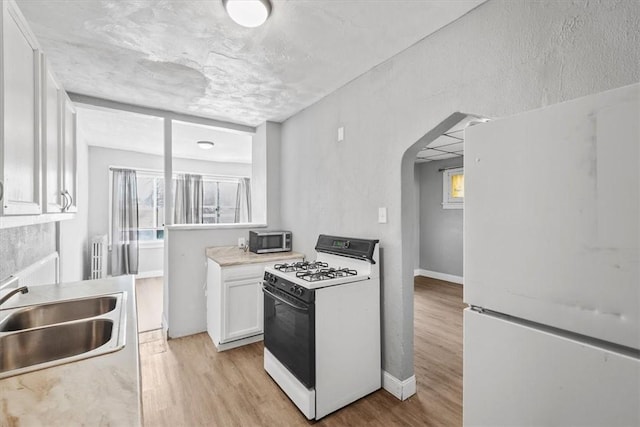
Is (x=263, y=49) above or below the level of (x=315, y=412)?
above

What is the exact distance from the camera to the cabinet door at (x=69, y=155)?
180 cm

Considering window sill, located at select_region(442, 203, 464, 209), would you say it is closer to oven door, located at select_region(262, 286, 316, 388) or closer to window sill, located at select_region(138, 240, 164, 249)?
oven door, located at select_region(262, 286, 316, 388)

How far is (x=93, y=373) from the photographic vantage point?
2.96 feet

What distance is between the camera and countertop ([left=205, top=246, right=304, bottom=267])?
281 centimetres

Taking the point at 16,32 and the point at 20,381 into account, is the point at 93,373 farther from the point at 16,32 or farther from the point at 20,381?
the point at 16,32

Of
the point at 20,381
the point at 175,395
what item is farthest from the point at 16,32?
the point at 175,395

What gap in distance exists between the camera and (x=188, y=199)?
6.11 m

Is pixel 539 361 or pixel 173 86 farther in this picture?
pixel 173 86

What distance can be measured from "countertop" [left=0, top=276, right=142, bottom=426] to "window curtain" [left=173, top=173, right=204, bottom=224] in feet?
17.7

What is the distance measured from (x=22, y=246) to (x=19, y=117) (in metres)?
1.40

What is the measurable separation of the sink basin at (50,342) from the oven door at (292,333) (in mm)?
1055

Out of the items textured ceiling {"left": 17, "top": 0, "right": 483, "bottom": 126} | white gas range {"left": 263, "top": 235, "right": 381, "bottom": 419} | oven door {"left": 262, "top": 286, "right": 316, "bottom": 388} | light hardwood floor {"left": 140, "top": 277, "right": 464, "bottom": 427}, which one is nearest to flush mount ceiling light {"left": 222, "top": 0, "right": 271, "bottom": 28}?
textured ceiling {"left": 17, "top": 0, "right": 483, "bottom": 126}

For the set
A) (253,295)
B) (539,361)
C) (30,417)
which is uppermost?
(539,361)

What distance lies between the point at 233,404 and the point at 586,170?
2328 mm
